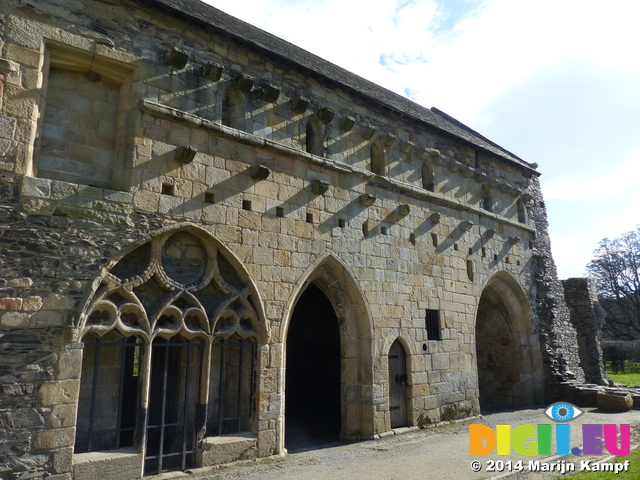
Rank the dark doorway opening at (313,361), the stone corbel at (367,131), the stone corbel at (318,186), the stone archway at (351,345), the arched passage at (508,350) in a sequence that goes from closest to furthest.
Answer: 1. the stone corbel at (318,186)
2. the stone archway at (351,345)
3. the stone corbel at (367,131)
4. the dark doorway opening at (313,361)
5. the arched passage at (508,350)

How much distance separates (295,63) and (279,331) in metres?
4.66

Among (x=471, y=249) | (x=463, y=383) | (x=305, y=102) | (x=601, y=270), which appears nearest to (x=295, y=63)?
(x=305, y=102)

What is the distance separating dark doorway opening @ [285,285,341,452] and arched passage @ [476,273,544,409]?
4014 millimetres

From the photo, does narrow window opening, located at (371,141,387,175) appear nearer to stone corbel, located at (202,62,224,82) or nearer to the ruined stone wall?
stone corbel, located at (202,62,224,82)

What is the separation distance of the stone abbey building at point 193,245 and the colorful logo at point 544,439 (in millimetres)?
1292

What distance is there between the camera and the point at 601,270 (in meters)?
34.1

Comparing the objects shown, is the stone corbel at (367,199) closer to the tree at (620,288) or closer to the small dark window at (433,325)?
the small dark window at (433,325)

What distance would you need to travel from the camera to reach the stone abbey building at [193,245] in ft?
17.7

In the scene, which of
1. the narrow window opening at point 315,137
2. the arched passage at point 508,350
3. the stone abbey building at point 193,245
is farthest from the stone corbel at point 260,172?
the arched passage at point 508,350

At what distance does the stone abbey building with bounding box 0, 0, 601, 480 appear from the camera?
539 cm

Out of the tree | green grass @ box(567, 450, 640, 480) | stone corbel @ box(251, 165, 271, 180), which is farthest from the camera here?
the tree

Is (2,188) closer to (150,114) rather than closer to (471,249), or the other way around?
(150,114)

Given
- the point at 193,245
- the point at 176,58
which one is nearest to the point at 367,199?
the point at 193,245

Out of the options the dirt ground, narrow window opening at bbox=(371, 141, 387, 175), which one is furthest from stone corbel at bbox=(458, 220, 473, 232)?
the dirt ground
